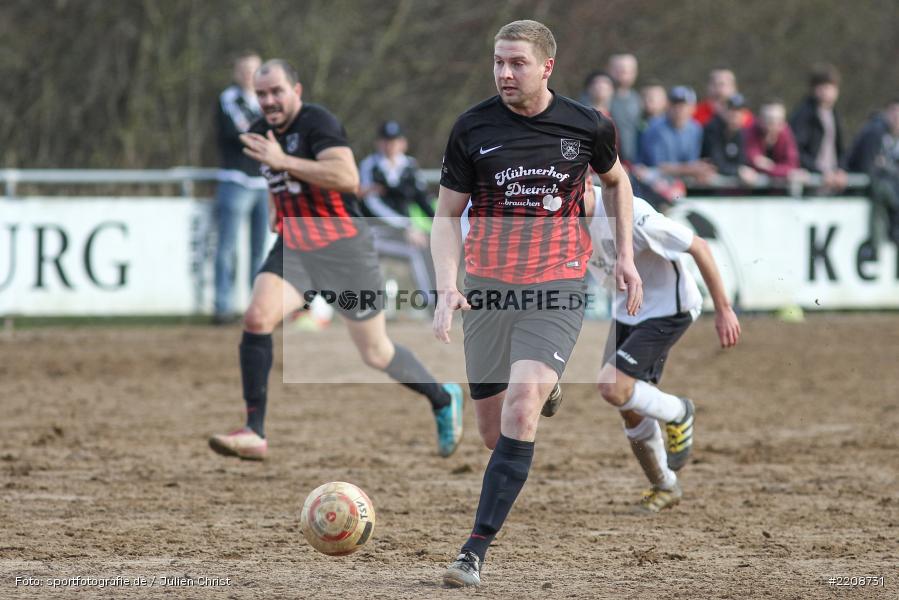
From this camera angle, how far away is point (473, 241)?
6.34 m

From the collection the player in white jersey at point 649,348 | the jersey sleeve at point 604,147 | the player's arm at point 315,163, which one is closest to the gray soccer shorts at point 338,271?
the player's arm at point 315,163

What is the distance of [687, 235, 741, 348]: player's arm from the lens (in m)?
6.93

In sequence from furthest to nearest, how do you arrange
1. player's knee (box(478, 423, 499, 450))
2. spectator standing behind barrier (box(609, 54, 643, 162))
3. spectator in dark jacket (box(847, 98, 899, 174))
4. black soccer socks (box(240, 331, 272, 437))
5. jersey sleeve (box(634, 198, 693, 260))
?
spectator in dark jacket (box(847, 98, 899, 174)) < spectator standing behind barrier (box(609, 54, 643, 162)) < black soccer socks (box(240, 331, 272, 437)) < jersey sleeve (box(634, 198, 693, 260)) < player's knee (box(478, 423, 499, 450))

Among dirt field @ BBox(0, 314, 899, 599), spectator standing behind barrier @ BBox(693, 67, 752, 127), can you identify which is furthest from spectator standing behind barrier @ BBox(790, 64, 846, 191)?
dirt field @ BBox(0, 314, 899, 599)

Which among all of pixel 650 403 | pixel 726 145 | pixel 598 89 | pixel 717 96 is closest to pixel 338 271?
pixel 650 403

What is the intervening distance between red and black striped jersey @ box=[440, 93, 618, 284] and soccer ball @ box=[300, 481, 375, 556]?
1.16 m

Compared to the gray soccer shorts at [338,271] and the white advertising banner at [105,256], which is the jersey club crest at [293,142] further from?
the white advertising banner at [105,256]

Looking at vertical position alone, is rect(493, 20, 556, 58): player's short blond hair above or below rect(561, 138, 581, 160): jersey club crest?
above

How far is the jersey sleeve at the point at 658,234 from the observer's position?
7062mm

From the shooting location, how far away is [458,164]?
6.10 meters

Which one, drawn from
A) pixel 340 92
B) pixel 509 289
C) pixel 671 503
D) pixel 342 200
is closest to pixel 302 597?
pixel 509 289

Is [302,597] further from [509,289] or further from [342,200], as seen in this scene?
[342,200]

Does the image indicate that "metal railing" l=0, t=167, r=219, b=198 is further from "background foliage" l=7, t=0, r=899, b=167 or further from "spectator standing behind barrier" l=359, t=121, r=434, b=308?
"background foliage" l=7, t=0, r=899, b=167

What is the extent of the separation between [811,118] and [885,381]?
4952 millimetres
